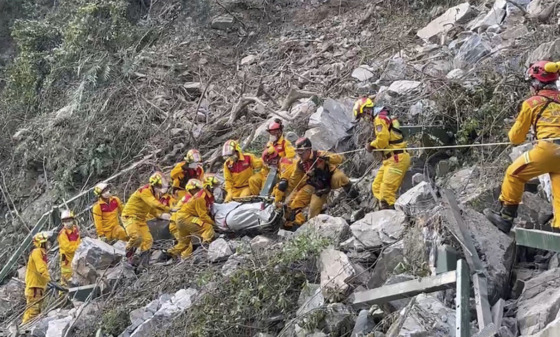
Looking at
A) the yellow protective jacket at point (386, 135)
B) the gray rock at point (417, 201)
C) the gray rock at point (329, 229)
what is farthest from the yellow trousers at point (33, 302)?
the gray rock at point (417, 201)

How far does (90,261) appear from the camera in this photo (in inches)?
381

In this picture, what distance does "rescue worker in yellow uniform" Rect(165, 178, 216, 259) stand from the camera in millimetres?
9461

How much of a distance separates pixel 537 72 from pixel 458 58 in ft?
14.6

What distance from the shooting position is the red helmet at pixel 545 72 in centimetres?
609

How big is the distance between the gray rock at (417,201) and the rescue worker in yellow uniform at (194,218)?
10.5ft

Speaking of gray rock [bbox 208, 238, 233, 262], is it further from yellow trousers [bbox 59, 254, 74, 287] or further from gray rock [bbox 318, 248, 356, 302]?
yellow trousers [bbox 59, 254, 74, 287]

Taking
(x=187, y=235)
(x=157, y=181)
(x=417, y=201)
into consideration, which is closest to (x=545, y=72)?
(x=417, y=201)

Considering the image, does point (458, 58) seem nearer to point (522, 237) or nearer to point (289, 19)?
point (522, 237)

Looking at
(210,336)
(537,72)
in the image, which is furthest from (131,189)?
(537,72)

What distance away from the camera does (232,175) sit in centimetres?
1028

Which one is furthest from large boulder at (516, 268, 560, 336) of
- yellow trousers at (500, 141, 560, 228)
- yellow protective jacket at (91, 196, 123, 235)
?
yellow protective jacket at (91, 196, 123, 235)

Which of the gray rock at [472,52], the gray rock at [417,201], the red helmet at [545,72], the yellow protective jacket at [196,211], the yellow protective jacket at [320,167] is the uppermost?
the red helmet at [545,72]

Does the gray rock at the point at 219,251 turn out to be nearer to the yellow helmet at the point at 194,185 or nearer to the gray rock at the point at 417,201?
the yellow helmet at the point at 194,185

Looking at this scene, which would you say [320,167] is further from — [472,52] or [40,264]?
[40,264]
